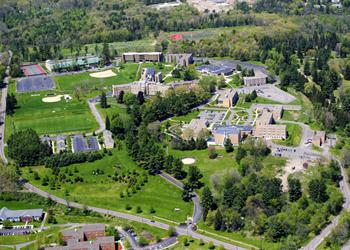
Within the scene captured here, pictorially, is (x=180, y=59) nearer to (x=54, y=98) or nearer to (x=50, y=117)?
(x=54, y=98)

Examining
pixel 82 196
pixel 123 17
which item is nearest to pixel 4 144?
pixel 82 196

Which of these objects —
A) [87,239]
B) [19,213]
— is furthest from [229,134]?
[19,213]

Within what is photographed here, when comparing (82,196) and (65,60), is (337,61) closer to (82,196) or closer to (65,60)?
(65,60)

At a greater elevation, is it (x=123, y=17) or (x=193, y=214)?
(x=123, y=17)

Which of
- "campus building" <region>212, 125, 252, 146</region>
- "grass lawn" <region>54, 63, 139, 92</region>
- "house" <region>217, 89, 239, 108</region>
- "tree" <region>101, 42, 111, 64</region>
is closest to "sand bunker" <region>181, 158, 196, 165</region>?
"campus building" <region>212, 125, 252, 146</region>

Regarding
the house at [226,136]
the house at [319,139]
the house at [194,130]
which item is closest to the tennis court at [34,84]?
Result: the house at [194,130]

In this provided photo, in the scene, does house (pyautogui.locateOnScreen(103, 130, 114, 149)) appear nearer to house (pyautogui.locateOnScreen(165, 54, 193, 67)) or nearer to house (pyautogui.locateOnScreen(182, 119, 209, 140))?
house (pyautogui.locateOnScreen(182, 119, 209, 140))
